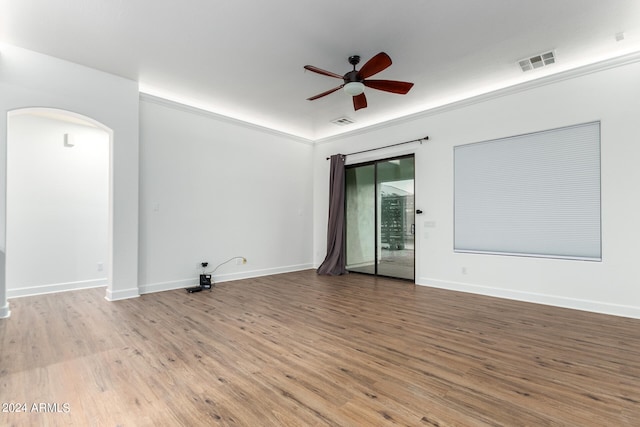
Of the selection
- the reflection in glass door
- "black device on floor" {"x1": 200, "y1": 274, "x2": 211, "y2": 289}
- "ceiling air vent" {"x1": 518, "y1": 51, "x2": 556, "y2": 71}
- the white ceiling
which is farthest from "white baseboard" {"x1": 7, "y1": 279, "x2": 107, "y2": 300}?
"ceiling air vent" {"x1": 518, "y1": 51, "x2": 556, "y2": 71}

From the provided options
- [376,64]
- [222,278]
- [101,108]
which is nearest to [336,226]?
[222,278]

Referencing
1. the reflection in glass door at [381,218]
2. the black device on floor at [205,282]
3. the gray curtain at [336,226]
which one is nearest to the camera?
the black device on floor at [205,282]

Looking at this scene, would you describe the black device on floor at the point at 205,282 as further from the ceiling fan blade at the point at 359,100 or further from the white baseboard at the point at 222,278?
the ceiling fan blade at the point at 359,100

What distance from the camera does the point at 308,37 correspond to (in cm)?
325

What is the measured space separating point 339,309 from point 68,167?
190 inches

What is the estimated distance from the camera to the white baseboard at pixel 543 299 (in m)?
3.54

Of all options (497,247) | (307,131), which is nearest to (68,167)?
(307,131)

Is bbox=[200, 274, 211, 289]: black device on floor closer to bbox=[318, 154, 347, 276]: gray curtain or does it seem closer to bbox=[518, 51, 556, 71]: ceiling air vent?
bbox=[318, 154, 347, 276]: gray curtain

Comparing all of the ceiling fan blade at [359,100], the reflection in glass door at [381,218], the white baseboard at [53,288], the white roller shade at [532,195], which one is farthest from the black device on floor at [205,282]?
the white roller shade at [532,195]

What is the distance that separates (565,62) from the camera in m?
3.82

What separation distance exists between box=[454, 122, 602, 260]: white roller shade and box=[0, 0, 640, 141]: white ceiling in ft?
3.14

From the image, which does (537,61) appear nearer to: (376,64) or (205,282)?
(376,64)

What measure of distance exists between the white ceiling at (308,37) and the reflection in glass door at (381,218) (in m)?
1.77

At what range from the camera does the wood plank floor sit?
5.77 feet
